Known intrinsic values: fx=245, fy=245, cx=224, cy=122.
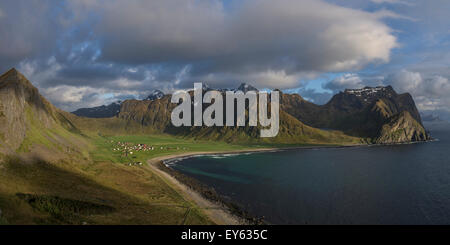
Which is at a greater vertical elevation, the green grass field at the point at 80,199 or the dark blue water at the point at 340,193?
the green grass field at the point at 80,199

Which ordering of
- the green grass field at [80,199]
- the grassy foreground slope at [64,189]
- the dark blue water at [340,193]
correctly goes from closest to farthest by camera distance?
the green grass field at [80,199]
the grassy foreground slope at [64,189]
the dark blue water at [340,193]

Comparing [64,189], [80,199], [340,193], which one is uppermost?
[64,189]

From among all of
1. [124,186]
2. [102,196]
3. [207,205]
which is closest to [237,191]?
[207,205]

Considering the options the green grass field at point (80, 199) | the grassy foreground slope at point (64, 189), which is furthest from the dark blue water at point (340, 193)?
the grassy foreground slope at point (64, 189)

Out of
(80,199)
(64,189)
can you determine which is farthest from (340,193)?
(64,189)

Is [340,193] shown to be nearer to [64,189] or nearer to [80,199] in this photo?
[80,199]

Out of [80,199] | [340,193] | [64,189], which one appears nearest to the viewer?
[80,199]

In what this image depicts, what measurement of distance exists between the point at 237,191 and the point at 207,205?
27644 mm

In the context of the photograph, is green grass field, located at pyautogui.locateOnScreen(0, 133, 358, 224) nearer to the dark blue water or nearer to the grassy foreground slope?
the grassy foreground slope

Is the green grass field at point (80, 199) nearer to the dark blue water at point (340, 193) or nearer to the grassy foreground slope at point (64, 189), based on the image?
the grassy foreground slope at point (64, 189)
